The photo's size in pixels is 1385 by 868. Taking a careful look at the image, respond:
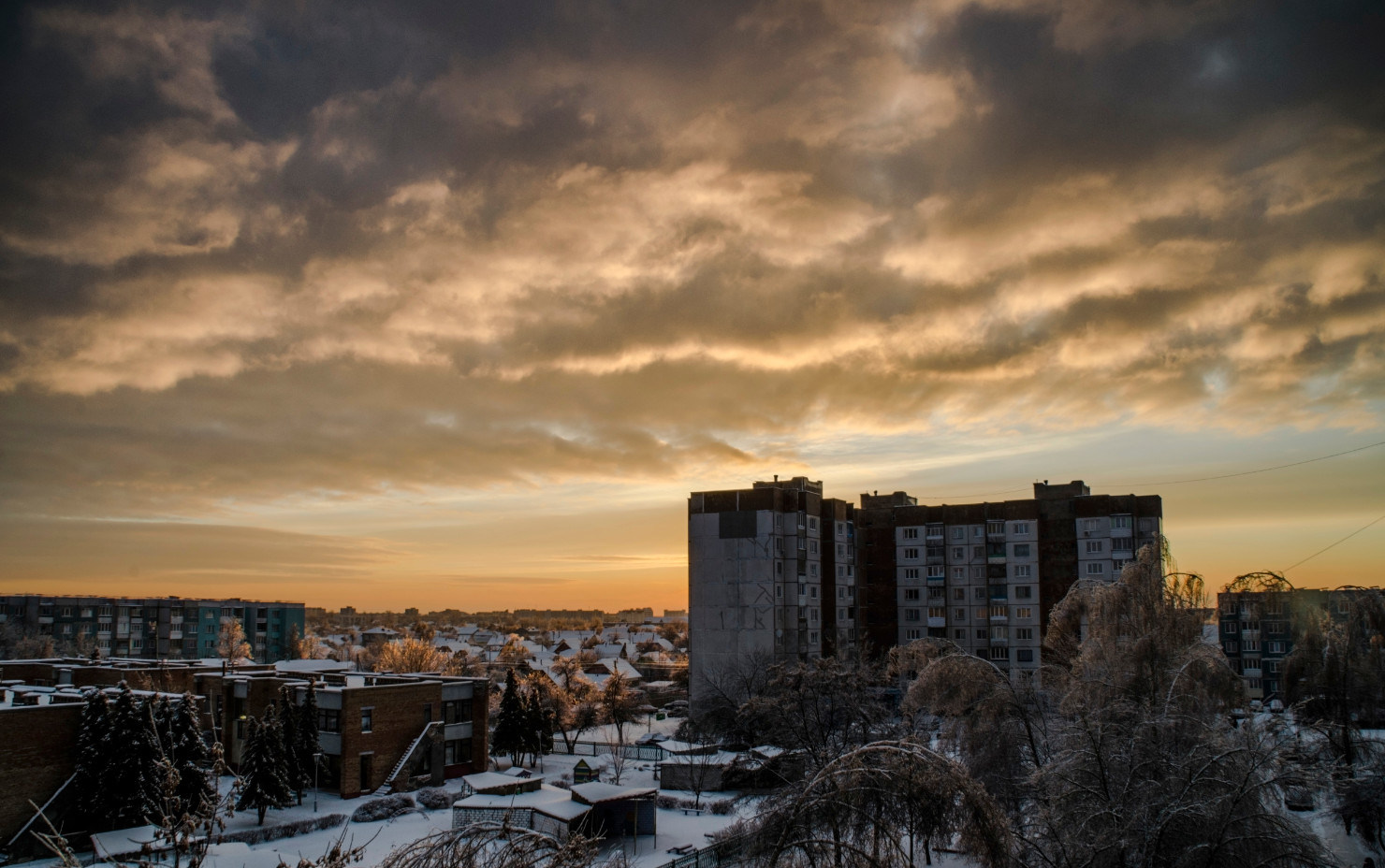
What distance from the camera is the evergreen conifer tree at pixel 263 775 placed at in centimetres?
4002

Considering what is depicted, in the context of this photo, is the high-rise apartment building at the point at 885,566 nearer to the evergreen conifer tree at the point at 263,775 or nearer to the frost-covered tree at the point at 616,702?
the frost-covered tree at the point at 616,702

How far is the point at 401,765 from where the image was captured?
48.7 m

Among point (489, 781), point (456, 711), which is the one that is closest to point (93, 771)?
point (489, 781)

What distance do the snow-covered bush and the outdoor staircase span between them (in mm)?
3196

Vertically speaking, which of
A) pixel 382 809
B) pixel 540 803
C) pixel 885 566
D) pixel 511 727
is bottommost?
pixel 382 809

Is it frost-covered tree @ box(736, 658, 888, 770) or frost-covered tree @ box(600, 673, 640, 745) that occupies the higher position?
frost-covered tree @ box(736, 658, 888, 770)

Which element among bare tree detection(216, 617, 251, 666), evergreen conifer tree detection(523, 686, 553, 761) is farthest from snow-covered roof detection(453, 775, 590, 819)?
bare tree detection(216, 617, 251, 666)

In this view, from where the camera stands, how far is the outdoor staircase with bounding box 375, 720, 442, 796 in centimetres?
4797

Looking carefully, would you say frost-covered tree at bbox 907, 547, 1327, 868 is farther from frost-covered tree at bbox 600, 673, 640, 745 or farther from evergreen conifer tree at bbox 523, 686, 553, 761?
frost-covered tree at bbox 600, 673, 640, 745

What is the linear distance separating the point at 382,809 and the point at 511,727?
15796 millimetres

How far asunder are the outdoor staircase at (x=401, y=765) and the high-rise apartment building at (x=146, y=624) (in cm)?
8866

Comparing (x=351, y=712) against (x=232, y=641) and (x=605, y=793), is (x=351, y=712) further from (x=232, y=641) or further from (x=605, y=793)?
(x=232, y=641)

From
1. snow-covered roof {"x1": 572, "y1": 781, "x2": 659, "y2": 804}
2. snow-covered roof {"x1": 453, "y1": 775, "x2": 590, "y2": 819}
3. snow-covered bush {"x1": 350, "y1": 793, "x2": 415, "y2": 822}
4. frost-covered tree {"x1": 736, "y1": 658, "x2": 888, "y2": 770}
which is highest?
frost-covered tree {"x1": 736, "y1": 658, "x2": 888, "y2": 770}

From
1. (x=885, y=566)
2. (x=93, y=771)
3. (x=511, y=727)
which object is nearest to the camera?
(x=93, y=771)
